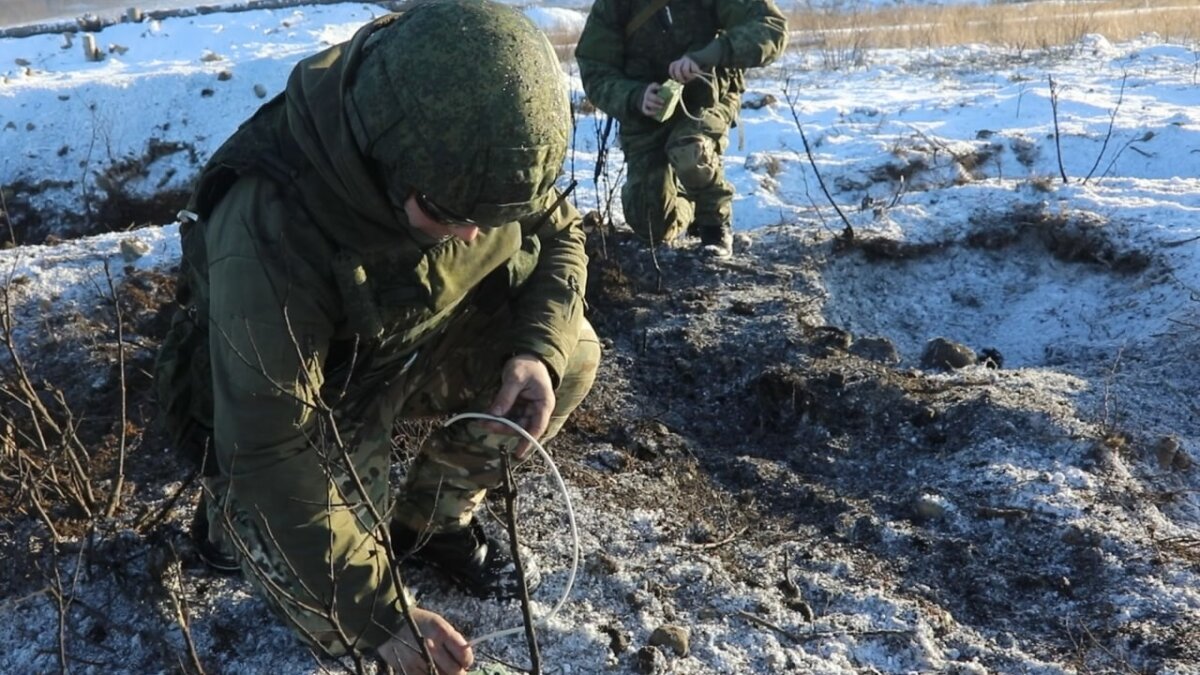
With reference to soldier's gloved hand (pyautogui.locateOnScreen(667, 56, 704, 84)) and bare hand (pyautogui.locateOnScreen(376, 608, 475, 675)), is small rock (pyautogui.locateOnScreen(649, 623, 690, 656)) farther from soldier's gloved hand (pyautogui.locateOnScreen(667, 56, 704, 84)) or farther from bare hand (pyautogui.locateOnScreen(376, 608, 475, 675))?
soldier's gloved hand (pyautogui.locateOnScreen(667, 56, 704, 84))

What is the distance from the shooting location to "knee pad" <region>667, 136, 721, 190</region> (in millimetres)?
4430

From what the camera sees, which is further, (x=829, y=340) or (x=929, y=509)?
(x=829, y=340)

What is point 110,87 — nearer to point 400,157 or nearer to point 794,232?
point 794,232

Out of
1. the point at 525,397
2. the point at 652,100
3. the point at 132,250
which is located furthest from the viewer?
the point at 132,250

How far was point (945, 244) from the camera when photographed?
15.4 ft

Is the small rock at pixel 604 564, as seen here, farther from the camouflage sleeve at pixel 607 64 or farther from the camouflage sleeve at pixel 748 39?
the camouflage sleeve at pixel 748 39

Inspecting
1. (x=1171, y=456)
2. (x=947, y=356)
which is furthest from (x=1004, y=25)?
(x=1171, y=456)

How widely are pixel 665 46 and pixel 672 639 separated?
2959 millimetres

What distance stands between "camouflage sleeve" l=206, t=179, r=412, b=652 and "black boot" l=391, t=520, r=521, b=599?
65 centimetres

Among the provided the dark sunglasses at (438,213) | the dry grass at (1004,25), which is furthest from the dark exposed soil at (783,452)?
the dry grass at (1004,25)

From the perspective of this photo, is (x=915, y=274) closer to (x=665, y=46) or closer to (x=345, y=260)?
(x=665, y=46)

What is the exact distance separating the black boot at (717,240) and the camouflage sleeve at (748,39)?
0.80 meters

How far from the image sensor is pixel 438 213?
1.82 metres

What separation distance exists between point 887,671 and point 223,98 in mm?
8171
